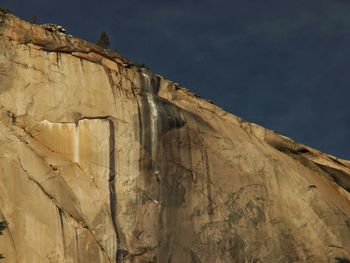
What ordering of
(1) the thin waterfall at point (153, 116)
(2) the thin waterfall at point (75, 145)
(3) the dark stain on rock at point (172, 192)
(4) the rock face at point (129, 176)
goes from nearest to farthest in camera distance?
(4) the rock face at point (129, 176) → (2) the thin waterfall at point (75, 145) → (3) the dark stain on rock at point (172, 192) → (1) the thin waterfall at point (153, 116)

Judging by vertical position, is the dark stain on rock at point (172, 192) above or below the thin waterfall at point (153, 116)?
below

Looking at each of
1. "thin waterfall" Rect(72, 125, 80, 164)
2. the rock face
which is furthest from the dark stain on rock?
"thin waterfall" Rect(72, 125, 80, 164)

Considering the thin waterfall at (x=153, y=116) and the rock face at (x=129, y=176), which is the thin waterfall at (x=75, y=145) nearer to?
the rock face at (x=129, y=176)

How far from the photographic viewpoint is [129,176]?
4734 cm

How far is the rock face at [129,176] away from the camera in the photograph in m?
45.5

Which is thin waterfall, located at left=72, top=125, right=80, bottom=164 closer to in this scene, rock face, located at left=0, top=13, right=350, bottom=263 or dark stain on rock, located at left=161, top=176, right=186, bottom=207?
rock face, located at left=0, top=13, right=350, bottom=263

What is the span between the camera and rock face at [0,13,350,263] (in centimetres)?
4553

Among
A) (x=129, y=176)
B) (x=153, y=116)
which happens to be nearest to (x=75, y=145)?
(x=129, y=176)

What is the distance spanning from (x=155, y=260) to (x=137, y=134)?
18.3 feet

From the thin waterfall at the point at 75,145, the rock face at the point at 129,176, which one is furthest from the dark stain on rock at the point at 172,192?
the thin waterfall at the point at 75,145

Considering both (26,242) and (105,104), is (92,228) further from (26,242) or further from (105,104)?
(105,104)

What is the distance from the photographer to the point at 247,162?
2050 inches

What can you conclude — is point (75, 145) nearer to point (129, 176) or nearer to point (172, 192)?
point (129, 176)

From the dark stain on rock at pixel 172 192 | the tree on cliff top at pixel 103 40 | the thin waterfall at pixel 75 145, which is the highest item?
the tree on cliff top at pixel 103 40
